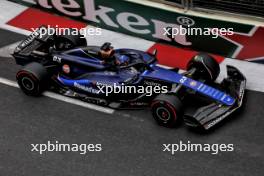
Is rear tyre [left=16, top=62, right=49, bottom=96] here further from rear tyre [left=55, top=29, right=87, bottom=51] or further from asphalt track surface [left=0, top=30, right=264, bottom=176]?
rear tyre [left=55, top=29, right=87, bottom=51]

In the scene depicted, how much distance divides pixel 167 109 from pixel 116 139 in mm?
1020

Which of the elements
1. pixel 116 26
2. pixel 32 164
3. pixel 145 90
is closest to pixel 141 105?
pixel 145 90

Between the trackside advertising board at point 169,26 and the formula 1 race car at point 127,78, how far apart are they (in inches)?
41.8

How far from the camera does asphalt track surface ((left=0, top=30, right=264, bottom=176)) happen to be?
822 centimetres

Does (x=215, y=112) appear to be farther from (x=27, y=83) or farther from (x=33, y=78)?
(x=27, y=83)

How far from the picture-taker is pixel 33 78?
964 centimetres

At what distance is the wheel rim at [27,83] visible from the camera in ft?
31.9

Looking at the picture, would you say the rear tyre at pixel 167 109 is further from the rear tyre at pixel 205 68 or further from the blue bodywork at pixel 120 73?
the rear tyre at pixel 205 68

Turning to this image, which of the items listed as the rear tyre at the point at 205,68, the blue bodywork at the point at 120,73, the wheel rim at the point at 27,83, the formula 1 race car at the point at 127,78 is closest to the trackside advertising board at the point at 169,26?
the formula 1 race car at the point at 127,78

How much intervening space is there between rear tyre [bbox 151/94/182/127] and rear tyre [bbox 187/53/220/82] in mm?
1092

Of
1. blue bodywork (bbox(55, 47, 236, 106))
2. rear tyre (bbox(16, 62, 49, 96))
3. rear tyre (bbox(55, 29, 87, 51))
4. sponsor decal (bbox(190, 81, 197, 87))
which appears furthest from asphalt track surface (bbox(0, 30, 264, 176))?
rear tyre (bbox(55, 29, 87, 51))

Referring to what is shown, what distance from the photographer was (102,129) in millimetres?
9102

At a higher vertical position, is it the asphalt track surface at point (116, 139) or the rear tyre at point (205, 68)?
the rear tyre at point (205, 68)

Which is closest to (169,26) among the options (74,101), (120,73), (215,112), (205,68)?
(205,68)
